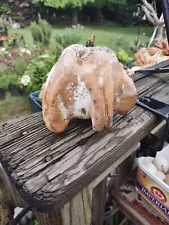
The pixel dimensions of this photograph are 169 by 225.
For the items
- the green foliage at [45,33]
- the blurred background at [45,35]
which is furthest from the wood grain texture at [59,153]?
the green foliage at [45,33]

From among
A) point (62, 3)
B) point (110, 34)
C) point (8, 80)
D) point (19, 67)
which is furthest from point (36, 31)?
point (62, 3)

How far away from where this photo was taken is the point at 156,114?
0.55m

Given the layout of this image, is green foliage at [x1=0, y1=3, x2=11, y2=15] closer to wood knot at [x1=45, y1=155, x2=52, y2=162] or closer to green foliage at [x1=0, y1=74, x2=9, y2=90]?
green foliage at [x1=0, y1=74, x2=9, y2=90]

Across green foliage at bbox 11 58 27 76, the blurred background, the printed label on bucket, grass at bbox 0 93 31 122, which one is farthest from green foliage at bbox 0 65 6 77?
the printed label on bucket

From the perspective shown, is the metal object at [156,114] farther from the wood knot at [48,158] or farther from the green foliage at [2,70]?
the green foliage at [2,70]

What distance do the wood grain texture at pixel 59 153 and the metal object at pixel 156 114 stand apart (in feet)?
0.06

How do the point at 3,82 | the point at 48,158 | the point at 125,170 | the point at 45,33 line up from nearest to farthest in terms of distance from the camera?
A: the point at 48,158 < the point at 125,170 < the point at 3,82 < the point at 45,33

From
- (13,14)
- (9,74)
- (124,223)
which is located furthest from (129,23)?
(124,223)

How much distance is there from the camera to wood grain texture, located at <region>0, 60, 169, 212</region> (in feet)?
1.19

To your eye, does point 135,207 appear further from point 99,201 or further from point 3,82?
point 3,82

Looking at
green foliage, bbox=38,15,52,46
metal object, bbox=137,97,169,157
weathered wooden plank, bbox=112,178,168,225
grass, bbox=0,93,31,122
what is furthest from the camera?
green foliage, bbox=38,15,52,46

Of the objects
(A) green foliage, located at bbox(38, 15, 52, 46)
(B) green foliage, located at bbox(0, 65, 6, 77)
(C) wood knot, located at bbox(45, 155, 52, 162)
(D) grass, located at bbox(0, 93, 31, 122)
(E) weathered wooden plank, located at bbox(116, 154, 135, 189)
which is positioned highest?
(C) wood knot, located at bbox(45, 155, 52, 162)

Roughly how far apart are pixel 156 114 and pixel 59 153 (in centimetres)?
26

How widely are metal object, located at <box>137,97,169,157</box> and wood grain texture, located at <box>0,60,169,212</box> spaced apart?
0.02m
